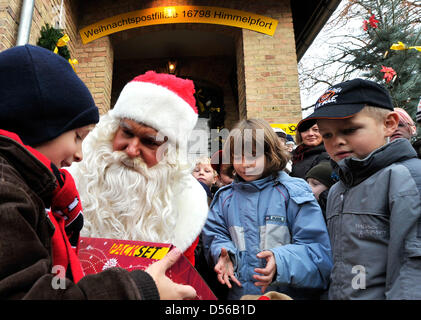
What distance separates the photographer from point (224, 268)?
5.03 ft

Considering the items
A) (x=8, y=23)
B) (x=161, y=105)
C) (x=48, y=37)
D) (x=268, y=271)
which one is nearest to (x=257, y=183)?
(x=268, y=271)

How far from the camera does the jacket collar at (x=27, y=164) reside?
2.49ft

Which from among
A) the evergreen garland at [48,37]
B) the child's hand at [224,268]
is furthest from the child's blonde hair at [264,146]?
the evergreen garland at [48,37]

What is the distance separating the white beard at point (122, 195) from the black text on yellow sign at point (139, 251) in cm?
53

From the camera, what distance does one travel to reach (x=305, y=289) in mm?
1526

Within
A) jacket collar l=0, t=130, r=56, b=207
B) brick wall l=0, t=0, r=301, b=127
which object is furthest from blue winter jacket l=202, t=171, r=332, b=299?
brick wall l=0, t=0, r=301, b=127

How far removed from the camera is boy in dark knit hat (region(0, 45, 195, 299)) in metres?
0.64

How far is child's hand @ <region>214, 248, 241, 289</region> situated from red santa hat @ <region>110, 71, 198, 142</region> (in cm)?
80

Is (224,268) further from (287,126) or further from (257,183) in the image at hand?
(287,126)

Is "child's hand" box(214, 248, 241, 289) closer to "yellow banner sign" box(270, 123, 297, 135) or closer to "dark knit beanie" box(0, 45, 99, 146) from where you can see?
"dark knit beanie" box(0, 45, 99, 146)

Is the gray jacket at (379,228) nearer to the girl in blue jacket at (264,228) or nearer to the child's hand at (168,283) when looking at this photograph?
the girl in blue jacket at (264,228)

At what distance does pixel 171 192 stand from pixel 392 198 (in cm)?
118

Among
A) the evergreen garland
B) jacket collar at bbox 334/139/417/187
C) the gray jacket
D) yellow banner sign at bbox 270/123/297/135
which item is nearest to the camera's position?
the gray jacket

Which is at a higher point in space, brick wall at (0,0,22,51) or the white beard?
brick wall at (0,0,22,51)
